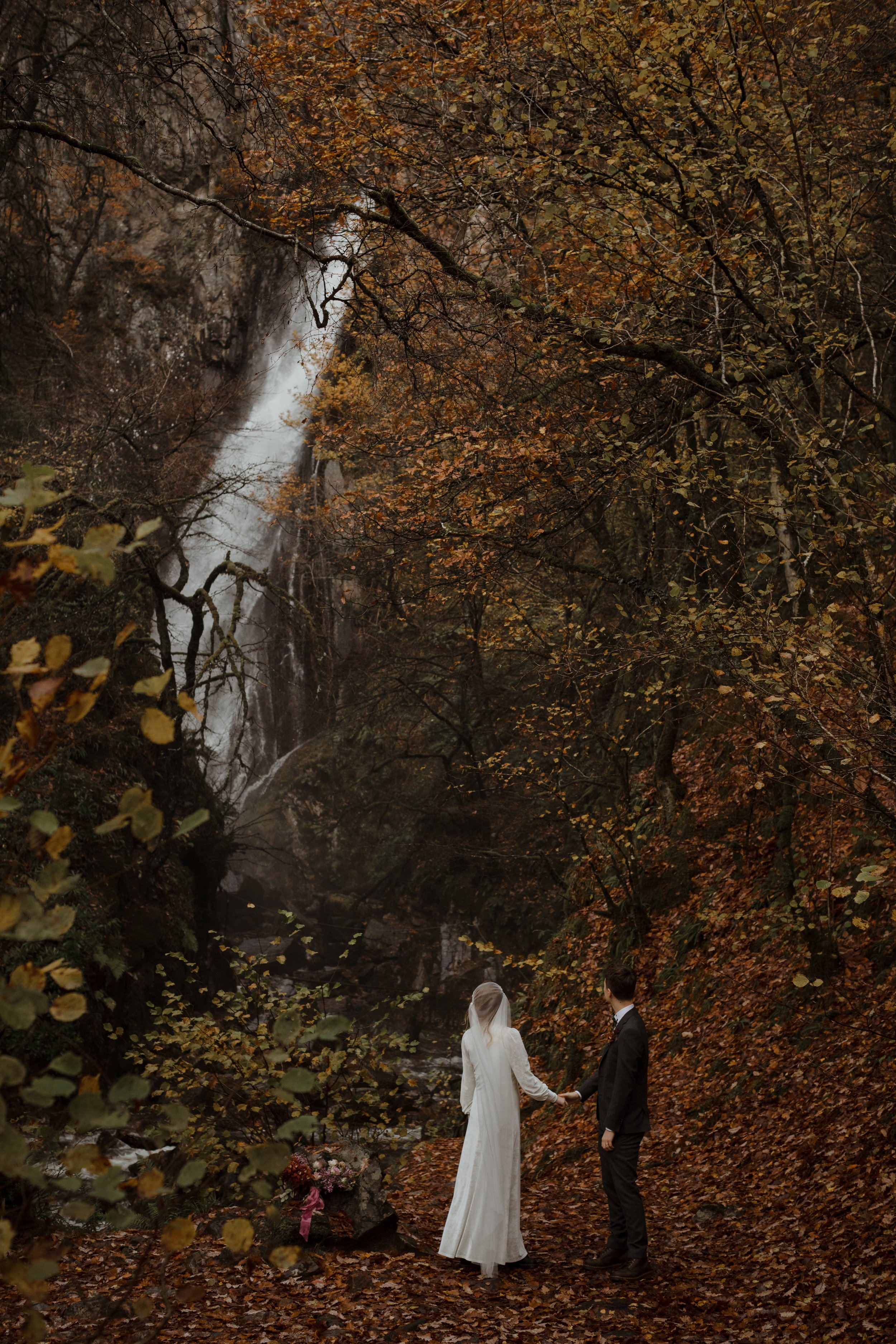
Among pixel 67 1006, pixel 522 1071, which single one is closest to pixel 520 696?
pixel 522 1071

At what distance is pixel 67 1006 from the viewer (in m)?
1.78

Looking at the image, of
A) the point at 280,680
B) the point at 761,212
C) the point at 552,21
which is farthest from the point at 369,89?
the point at 280,680

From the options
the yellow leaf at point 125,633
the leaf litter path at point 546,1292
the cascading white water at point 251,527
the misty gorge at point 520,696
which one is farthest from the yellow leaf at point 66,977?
the cascading white water at point 251,527

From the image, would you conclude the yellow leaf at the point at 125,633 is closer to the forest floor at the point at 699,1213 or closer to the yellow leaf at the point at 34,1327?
the yellow leaf at the point at 34,1327

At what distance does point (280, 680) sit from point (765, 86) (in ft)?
67.3

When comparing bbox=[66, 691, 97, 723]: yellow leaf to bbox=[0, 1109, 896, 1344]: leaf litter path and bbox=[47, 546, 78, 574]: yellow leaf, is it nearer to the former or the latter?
bbox=[47, 546, 78, 574]: yellow leaf

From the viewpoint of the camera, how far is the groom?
217 inches

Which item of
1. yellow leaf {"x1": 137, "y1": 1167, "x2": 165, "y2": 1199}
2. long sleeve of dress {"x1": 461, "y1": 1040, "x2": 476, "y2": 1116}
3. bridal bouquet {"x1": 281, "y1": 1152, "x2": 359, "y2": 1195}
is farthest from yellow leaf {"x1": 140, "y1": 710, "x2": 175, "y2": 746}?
bridal bouquet {"x1": 281, "y1": 1152, "x2": 359, "y2": 1195}

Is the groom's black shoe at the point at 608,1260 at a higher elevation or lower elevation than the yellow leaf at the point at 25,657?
lower

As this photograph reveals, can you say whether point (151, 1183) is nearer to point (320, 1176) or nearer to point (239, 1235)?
point (239, 1235)

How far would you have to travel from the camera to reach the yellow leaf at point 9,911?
5.16 ft

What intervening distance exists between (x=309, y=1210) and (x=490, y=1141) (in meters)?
1.30

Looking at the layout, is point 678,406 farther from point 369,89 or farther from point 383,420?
point 383,420

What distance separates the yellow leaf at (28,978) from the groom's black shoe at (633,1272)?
16.5 feet
